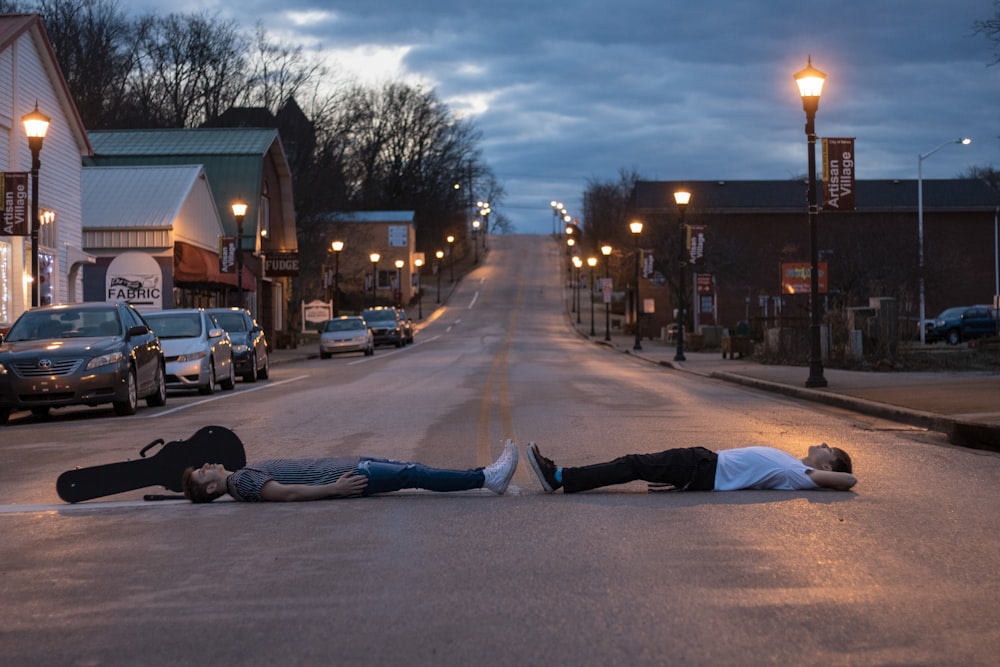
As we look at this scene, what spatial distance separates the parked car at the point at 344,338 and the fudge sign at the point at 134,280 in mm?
14022

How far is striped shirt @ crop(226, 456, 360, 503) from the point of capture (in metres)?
9.00

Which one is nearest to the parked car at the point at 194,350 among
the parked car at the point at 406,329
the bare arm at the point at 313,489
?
the bare arm at the point at 313,489

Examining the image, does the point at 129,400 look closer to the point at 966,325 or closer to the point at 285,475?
the point at 285,475

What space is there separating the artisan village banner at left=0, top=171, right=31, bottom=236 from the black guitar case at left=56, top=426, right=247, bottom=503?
732 inches

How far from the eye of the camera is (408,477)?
30.1 ft

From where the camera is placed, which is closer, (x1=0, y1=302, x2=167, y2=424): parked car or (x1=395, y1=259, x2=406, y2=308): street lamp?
(x1=0, y1=302, x2=167, y2=424): parked car

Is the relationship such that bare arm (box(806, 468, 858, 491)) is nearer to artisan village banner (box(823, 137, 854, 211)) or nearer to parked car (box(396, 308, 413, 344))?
artisan village banner (box(823, 137, 854, 211))

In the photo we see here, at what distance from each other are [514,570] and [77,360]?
13071mm

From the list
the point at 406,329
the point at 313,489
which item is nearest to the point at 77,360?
the point at 313,489

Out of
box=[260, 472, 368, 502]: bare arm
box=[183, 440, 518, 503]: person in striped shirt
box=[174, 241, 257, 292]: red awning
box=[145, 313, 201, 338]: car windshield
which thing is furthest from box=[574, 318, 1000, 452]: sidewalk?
box=[174, 241, 257, 292]: red awning

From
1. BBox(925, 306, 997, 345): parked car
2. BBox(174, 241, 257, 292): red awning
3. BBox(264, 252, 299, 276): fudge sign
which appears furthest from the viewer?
BBox(264, 252, 299, 276): fudge sign

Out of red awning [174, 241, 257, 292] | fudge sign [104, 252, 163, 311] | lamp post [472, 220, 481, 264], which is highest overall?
lamp post [472, 220, 481, 264]

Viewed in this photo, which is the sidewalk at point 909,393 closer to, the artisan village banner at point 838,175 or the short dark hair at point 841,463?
the artisan village banner at point 838,175

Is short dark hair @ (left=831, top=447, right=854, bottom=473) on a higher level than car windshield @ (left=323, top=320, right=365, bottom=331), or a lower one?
lower
